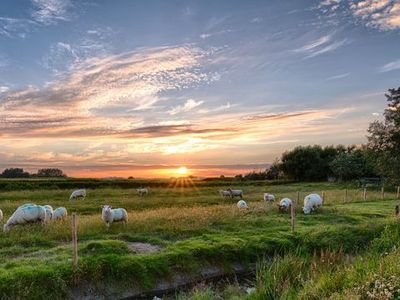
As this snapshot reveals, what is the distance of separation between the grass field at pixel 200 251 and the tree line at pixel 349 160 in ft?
27.4

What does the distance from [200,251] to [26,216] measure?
1141cm

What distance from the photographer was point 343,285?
12289 mm

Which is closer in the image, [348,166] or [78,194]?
[78,194]

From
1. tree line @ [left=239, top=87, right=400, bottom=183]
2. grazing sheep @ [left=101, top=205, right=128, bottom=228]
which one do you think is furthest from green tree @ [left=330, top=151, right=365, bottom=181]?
grazing sheep @ [left=101, top=205, right=128, bottom=228]

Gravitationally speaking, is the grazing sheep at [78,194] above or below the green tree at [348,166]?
below

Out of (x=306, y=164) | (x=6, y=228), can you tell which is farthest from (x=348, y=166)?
(x=6, y=228)

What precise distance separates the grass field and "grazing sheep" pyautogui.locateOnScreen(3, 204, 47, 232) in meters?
0.83

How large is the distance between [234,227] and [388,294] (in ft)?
54.1

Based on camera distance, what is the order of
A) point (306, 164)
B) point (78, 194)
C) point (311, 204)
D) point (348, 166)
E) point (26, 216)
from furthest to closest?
point (306, 164)
point (348, 166)
point (78, 194)
point (311, 204)
point (26, 216)

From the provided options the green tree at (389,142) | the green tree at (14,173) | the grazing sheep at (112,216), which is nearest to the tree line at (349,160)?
the green tree at (389,142)

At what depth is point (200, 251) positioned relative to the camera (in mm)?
19953

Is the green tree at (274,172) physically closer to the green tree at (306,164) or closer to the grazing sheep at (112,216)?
the green tree at (306,164)

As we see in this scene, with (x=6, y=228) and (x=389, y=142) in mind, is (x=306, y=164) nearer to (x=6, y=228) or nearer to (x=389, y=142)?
(x=389, y=142)

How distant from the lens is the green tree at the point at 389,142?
3750 cm
